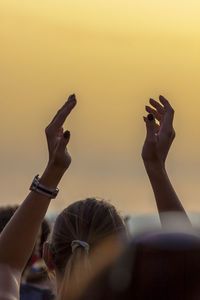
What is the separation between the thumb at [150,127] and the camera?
13.1ft

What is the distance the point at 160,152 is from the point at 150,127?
21cm

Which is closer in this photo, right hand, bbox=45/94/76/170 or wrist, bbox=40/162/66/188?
wrist, bbox=40/162/66/188

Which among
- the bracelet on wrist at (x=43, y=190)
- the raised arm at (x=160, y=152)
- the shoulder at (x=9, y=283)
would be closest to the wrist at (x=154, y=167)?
the raised arm at (x=160, y=152)

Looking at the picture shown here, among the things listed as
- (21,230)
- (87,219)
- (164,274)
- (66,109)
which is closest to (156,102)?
(66,109)

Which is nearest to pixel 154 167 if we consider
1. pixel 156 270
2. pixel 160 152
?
pixel 160 152

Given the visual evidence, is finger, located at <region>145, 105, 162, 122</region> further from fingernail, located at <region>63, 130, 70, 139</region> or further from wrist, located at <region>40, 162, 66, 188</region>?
wrist, located at <region>40, 162, 66, 188</region>

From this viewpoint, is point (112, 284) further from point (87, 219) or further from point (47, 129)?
point (47, 129)

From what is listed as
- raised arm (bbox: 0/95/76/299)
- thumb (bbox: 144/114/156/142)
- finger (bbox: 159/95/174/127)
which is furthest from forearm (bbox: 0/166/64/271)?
finger (bbox: 159/95/174/127)

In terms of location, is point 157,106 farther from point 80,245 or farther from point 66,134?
point 80,245

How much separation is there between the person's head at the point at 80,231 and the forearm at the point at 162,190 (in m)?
0.30

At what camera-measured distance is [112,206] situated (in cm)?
367

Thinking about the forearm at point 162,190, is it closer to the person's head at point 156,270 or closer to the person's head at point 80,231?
the person's head at point 80,231

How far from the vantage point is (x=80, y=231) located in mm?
3535

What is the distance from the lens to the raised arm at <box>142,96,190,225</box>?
3.71 metres
